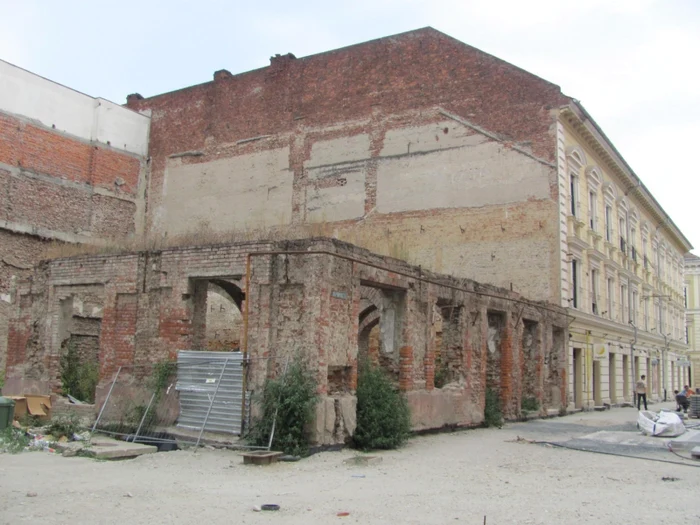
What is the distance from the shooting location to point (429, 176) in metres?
23.5

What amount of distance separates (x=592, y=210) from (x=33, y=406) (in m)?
20.1

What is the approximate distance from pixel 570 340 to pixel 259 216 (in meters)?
11.9

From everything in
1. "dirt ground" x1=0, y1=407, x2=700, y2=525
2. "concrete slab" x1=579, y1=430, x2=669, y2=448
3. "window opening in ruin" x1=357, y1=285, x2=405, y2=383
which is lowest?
"dirt ground" x1=0, y1=407, x2=700, y2=525

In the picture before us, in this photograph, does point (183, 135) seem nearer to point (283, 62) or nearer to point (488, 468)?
point (283, 62)

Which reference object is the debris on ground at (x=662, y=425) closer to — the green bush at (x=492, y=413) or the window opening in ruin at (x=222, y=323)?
the green bush at (x=492, y=413)

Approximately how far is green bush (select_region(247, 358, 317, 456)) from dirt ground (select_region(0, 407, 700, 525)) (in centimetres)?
45

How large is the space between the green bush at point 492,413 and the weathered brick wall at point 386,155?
570 cm

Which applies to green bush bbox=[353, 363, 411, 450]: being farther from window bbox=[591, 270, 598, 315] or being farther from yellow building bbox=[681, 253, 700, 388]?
yellow building bbox=[681, 253, 700, 388]

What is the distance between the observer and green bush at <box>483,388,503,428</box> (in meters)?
16.2

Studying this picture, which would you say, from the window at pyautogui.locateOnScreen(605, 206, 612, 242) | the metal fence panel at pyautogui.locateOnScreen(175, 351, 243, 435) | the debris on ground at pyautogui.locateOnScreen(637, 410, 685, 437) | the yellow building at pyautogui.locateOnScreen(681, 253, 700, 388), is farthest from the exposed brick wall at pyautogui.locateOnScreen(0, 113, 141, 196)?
the yellow building at pyautogui.locateOnScreen(681, 253, 700, 388)

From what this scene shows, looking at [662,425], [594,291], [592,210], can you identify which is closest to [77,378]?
[662,425]

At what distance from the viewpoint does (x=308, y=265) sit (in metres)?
11.3

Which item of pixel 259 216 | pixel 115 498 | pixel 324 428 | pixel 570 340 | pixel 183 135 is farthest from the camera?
pixel 183 135

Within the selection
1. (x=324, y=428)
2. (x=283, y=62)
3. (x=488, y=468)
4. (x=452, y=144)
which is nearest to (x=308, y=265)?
(x=324, y=428)
